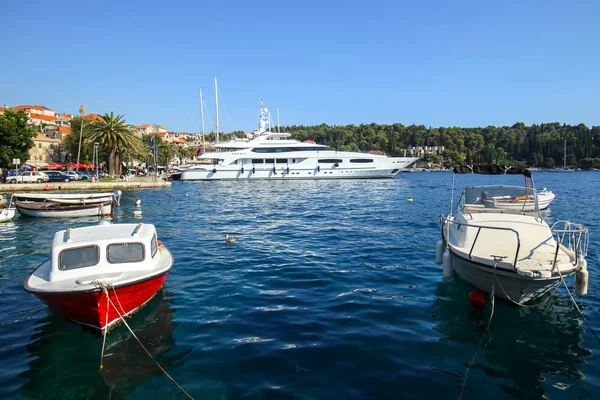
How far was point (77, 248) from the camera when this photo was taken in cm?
903

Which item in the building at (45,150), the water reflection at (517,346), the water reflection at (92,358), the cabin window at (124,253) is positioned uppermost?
the building at (45,150)

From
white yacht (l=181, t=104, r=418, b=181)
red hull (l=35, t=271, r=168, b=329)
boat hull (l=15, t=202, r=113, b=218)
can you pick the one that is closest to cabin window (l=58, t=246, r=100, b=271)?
red hull (l=35, t=271, r=168, b=329)

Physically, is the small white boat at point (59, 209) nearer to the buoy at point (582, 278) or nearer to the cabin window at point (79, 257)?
the cabin window at point (79, 257)

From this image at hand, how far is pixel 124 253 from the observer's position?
9.39 m

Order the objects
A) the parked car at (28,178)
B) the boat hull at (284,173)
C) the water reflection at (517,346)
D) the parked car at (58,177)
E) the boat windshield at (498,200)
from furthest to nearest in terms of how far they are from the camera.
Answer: the boat hull at (284,173)
the parked car at (58,177)
the parked car at (28,178)
the boat windshield at (498,200)
the water reflection at (517,346)

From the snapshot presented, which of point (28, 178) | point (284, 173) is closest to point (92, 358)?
point (28, 178)

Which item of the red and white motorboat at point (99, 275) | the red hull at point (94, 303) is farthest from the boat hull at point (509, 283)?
the red hull at point (94, 303)

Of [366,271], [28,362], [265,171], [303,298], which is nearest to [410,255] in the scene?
[366,271]

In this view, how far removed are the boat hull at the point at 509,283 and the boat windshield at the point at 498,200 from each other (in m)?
3.63

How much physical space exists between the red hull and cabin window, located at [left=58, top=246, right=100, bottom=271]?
805 millimetres

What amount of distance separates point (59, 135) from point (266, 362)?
115 m

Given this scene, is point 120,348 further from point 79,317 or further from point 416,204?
point 416,204

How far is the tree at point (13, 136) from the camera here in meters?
50.5

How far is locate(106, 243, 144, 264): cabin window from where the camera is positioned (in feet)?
30.2
